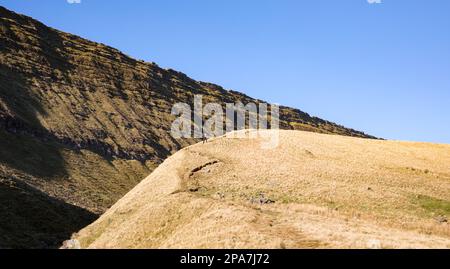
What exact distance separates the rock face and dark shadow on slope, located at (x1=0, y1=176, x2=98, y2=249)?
22.1ft

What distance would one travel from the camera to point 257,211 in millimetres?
33031

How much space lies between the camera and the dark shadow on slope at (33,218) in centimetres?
4588

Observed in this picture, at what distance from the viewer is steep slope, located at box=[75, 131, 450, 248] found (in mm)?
27969

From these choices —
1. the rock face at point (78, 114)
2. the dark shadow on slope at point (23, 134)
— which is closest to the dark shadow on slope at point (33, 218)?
the rock face at point (78, 114)

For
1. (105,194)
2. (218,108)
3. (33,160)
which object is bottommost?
(105,194)

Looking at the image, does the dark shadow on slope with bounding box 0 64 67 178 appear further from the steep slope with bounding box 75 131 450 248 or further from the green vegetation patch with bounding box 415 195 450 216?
the green vegetation patch with bounding box 415 195 450 216

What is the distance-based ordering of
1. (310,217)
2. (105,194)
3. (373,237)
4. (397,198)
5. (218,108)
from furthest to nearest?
(218,108)
(105,194)
(397,198)
(310,217)
(373,237)

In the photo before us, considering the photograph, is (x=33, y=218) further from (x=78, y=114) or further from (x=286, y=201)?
(x=78, y=114)

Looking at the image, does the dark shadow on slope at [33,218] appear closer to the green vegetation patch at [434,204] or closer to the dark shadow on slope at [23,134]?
the dark shadow on slope at [23,134]

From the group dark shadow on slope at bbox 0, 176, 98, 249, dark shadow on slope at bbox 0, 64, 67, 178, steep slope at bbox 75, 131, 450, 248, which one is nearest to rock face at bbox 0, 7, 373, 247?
dark shadow on slope at bbox 0, 64, 67, 178
